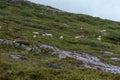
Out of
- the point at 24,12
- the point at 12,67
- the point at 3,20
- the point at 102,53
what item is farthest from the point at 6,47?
the point at 24,12

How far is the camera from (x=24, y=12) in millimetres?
84250

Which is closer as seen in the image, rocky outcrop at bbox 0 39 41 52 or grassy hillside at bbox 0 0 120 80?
grassy hillside at bbox 0 0 120 80

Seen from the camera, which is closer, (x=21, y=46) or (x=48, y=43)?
(x=21, y=46)

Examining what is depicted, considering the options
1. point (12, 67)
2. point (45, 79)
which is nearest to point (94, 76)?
point (45, 79)

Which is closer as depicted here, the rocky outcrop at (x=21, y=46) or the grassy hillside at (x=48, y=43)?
the grassy hillside at (x=48, y=43)

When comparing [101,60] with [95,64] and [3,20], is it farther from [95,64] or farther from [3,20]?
[3,20]

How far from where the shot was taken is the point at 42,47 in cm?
4044

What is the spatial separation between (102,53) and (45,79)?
22817mm

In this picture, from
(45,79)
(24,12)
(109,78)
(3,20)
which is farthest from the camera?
(24,12)

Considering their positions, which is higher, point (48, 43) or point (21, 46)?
point (21, 46)

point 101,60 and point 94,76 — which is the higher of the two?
point 94,76

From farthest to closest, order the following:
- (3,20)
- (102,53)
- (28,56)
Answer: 1. (3,20)
2. (102,53)
3. (28,56)

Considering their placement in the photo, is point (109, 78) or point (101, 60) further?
point (101, 60)

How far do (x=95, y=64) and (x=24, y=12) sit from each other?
4945 cm
